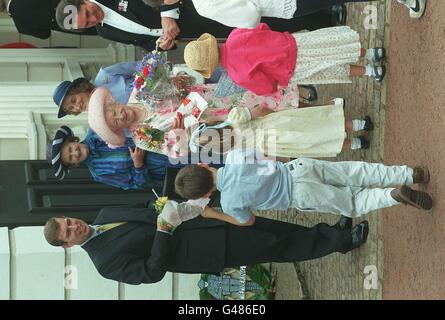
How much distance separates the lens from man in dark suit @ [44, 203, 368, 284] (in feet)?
20.6

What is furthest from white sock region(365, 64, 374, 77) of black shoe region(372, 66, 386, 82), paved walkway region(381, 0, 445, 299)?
paved walkway region(381, 0, 445, 299)

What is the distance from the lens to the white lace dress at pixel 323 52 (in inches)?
239

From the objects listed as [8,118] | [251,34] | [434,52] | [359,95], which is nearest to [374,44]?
[359,95]

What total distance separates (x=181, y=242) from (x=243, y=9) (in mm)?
2130

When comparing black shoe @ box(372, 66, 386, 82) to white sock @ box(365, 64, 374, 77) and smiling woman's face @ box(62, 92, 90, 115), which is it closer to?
white sock @ box(365, 64, 374, 77)

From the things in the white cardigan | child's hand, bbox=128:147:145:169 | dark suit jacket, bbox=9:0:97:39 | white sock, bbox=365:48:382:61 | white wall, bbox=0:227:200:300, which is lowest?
white wall, bbox=0:227:200:300

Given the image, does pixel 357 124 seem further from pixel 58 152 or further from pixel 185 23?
pixel 58 152

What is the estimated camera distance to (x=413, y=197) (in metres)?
5.37

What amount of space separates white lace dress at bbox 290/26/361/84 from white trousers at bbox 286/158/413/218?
718 millimetres

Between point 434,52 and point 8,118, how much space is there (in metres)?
5.32

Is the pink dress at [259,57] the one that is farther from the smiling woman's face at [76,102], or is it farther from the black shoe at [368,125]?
the smiling woman's face at [76,102]

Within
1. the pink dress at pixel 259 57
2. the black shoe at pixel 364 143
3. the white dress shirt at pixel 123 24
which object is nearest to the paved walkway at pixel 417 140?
the black shoe at pixel 364 143

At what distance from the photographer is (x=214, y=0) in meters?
5.60
